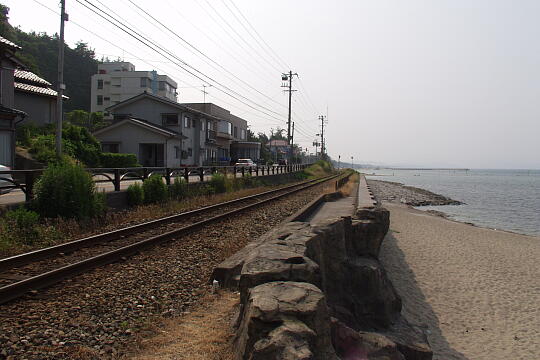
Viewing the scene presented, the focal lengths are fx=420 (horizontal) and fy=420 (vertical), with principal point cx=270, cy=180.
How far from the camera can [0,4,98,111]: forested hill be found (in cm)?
6444

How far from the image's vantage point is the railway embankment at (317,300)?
3.26 m

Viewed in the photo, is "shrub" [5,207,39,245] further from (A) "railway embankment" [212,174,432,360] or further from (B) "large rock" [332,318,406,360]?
(B) "large rock" [332,318,406,360]

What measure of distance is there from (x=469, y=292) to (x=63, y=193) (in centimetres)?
1029

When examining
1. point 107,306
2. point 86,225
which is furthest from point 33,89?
point 107,306

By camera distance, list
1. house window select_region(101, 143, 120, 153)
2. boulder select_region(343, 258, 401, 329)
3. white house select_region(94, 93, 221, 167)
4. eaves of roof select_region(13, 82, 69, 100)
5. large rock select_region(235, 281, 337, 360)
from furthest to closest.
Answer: house window select_region(101, 143, 120, 153) < white house select_region(94, 93, 221, 167) < eaves of roof select_region(13, 82, 69, 100) < boulder select_region(343, 258, 401, 329) < large rock select_region(235, 281, 337, 360)

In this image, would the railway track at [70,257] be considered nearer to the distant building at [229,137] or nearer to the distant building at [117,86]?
the distant building at [229,137]

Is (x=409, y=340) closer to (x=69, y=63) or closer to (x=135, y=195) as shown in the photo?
(x=135, y=195)

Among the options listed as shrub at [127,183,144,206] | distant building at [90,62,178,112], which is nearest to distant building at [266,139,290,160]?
distant building at [90,62,178,112]

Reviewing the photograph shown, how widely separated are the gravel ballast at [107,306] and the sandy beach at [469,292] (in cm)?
425

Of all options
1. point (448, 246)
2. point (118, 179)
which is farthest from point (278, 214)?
point (448, 246)

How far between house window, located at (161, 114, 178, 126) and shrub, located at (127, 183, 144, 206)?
26.8 metres

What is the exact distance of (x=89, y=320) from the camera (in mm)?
4578

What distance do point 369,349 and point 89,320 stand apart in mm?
3061

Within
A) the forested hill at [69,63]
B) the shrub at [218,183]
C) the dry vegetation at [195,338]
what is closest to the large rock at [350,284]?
the dry vegetation at [195,338]
